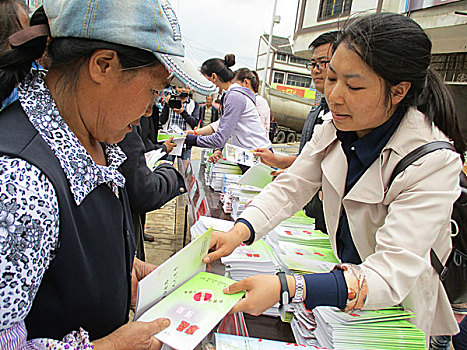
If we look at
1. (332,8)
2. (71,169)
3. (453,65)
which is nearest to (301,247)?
(71,169)

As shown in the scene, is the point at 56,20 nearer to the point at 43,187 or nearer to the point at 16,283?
the point at 43,187

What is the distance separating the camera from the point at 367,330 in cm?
102

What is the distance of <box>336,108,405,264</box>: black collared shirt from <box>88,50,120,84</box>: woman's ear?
0.92 m

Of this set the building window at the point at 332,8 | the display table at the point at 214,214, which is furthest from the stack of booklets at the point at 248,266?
the building window at the point at 332,8

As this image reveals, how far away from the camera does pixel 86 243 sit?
0.81 meters

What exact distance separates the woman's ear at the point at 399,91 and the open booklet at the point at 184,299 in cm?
82

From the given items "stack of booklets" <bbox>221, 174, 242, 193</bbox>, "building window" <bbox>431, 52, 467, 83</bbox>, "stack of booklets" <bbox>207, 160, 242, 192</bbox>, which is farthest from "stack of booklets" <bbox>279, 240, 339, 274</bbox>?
"building window" <bbox>431, 52, 467, 83</bbox>

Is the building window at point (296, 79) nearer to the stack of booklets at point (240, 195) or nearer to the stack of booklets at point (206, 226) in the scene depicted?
the stack of booklets at point (240, 195)

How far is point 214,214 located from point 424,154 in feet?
4.69

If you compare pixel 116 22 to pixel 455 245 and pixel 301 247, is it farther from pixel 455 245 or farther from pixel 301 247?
pixel 455 245

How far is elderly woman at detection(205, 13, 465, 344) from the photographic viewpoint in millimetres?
1021

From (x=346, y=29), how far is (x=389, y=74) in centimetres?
25

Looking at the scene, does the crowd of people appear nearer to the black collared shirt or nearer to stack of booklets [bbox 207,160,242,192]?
the black collared shirt

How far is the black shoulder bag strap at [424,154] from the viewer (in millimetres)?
1079
